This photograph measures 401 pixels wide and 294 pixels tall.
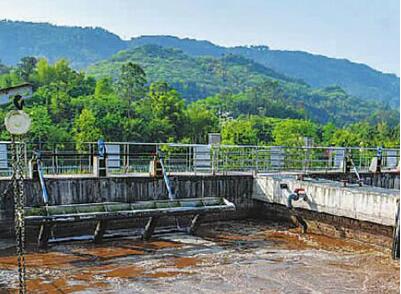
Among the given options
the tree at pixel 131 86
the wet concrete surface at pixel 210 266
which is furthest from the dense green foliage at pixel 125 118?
the wet concrete surface at pixel 210 266

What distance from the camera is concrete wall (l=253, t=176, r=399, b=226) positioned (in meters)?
9.59

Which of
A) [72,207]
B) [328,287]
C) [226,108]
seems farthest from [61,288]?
[226,108]

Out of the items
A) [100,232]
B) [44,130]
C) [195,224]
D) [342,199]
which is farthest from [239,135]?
[100,232]

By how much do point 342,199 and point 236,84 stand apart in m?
128

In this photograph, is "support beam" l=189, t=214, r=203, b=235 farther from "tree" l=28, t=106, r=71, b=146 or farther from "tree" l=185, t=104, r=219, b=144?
"tree" l=185, t=104, r=219, b=144

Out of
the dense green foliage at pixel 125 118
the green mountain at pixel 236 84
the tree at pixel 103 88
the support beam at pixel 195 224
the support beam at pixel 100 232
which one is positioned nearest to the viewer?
the support beam at pixel 100 232

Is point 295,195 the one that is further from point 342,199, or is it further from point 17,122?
point 17,122

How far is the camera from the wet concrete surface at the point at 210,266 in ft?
24.4

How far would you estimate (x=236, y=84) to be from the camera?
136 m

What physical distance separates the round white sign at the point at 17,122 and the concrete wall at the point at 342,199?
7472 millimetres

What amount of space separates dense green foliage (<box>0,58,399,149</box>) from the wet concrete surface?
19.7 m

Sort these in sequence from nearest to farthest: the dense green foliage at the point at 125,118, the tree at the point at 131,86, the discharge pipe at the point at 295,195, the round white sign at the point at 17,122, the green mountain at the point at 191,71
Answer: the round white sign at the point at 17,122
the discharge pipe at the point at 295,195
the dense green foliage at the point at 125,118
the tree at the point at 131,86
the green mountain at the point at 191,71

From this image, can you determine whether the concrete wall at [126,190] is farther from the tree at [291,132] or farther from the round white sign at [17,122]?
the tree at [291,132]

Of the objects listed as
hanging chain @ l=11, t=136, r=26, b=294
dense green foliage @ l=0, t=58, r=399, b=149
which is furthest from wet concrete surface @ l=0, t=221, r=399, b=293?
dense green foliage @ l=0, t=58, r=399, b=149
